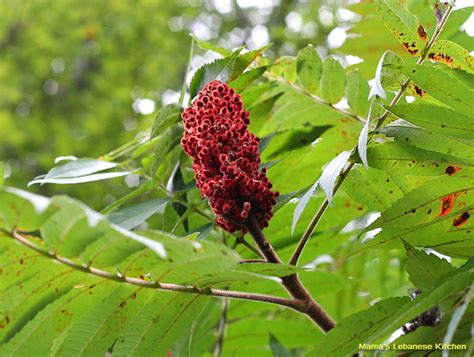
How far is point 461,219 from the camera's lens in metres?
1.25

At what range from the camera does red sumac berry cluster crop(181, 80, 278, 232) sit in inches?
51.0

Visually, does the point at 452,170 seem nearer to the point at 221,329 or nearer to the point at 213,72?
the point at 213,72

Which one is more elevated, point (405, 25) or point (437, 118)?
point (405, 25)

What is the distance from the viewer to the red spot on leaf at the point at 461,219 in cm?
124

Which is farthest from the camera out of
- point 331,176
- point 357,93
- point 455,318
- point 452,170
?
point 357,93

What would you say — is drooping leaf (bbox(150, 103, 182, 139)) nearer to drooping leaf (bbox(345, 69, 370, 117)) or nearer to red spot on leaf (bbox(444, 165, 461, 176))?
drooping leaf (bbox(345, 69, 370, 117))

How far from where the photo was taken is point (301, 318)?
8.20ft

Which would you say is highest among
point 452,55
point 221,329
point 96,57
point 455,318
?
point 452,55

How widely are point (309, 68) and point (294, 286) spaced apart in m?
0.69

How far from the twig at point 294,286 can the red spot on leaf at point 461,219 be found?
1.04 ft

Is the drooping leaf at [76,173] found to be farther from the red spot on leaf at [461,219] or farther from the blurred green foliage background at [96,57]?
the blurred green foliage background at [96,57]

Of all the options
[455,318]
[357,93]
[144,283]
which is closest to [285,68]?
[357,93]

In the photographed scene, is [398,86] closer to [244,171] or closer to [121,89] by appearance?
[244,171]

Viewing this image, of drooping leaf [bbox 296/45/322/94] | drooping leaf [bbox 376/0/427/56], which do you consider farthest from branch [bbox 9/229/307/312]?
drooping leaf [bbox 296/45/322/94]
